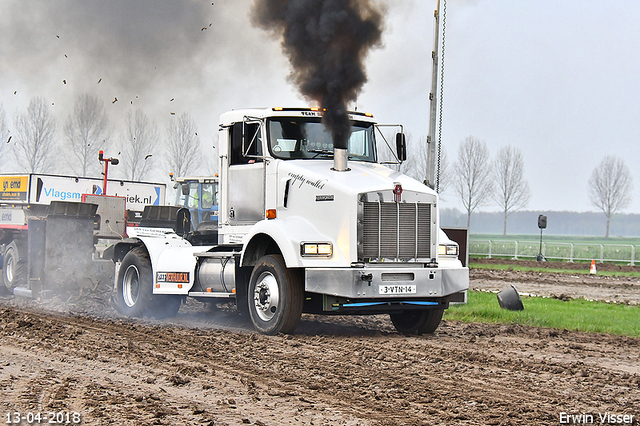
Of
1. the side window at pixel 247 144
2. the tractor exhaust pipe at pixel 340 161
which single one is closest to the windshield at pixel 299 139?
the side window at pixel 247 144

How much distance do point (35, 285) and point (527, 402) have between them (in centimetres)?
1224

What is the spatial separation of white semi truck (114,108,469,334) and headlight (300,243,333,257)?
13mm

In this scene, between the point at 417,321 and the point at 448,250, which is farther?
the point at 417,321

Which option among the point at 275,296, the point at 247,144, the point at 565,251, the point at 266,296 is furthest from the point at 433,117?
the point at 565,251

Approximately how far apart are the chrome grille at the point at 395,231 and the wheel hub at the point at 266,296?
1.37m

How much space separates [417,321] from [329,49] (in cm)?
447

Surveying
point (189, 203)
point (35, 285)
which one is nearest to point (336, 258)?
point (35, 285)

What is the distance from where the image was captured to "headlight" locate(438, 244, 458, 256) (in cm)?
1074

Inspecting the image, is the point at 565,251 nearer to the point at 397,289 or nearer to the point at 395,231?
the point at 395,231

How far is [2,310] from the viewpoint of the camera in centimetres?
1341

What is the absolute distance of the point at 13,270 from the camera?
1759cm

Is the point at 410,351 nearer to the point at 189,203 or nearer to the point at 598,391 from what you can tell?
the point at 598,391

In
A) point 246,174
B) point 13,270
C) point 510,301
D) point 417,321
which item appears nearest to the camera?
point 417,321

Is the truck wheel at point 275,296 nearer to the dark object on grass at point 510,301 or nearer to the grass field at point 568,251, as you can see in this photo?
the dark object on grass at point 510,301
